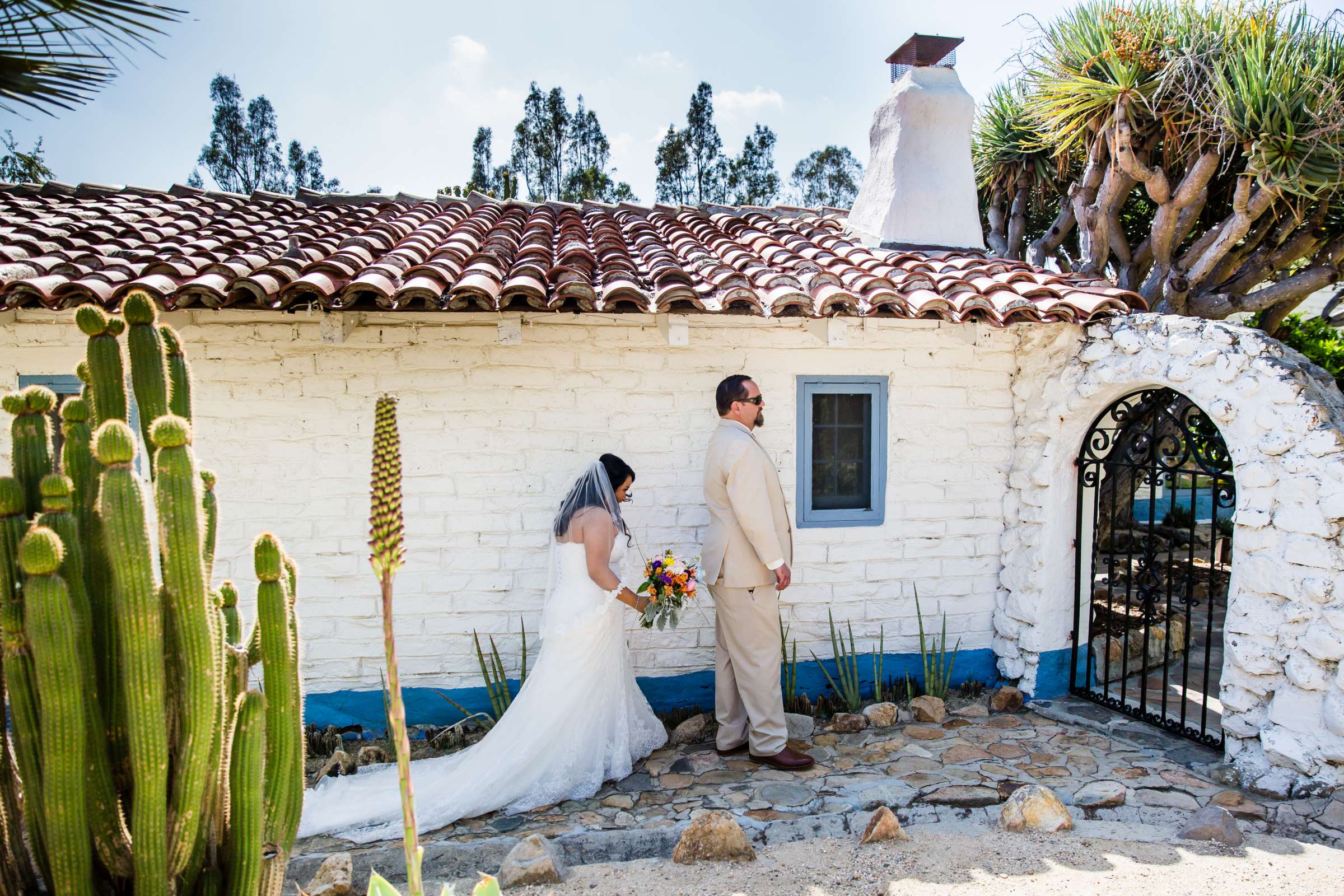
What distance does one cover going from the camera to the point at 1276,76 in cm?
676

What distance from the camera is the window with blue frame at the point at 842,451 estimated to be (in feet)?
18.7

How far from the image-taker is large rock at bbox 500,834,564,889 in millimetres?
3637

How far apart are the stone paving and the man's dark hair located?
207cm

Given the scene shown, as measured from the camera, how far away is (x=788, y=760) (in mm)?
4770

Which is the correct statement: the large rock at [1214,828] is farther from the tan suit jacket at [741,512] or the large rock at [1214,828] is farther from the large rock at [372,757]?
the large rock at [372,757]

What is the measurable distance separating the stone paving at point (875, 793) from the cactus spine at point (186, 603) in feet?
6.35

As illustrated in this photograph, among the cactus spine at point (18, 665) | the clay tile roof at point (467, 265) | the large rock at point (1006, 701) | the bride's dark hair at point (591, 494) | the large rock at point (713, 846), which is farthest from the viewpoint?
the large rock at point (1006, 701)

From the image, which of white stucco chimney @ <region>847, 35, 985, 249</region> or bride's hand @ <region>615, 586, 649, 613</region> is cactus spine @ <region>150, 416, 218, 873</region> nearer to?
bride's hand @ <region>615, 586, 649, 613</region>

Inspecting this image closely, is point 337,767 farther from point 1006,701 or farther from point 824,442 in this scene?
point 1006,701

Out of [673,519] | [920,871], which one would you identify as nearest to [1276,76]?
[673,519]

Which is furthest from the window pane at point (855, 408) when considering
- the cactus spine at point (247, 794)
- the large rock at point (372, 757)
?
the cactus spine at point (247, 794)

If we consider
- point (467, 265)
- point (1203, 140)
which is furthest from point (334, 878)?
point (1203, 140)

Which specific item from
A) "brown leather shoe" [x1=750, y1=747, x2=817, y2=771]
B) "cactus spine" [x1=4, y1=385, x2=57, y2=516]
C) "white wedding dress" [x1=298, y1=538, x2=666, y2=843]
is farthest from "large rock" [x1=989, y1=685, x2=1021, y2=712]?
"cactus spine" [x1=4, y1=385, x2=57, y2=516]

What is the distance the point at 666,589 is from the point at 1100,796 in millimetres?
2474
